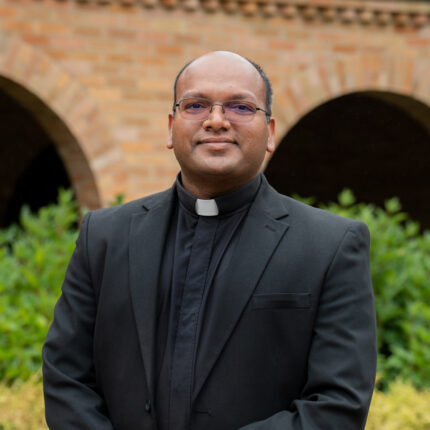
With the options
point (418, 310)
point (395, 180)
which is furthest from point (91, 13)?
point (395, 180)

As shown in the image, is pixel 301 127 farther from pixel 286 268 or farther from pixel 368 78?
pixel 286 268

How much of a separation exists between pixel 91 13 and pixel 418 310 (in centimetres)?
450

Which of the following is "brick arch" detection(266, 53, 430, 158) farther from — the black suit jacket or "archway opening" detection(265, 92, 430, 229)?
the black suit jacket

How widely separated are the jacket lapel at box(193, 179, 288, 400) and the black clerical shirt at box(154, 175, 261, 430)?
0.03 m

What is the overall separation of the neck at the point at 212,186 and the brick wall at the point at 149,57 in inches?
201

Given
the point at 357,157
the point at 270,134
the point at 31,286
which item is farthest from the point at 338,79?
the point at 270,134

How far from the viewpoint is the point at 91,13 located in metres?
7.04

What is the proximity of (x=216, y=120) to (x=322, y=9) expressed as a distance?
6.31m

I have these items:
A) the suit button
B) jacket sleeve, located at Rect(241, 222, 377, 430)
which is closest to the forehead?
jacket sleeve, located at Rect(241, 222, 377, 430)

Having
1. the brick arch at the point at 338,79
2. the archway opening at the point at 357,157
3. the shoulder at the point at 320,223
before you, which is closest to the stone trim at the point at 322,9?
the brick arch at the point at 338,79

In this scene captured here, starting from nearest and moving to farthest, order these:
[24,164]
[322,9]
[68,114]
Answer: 1. [68,114]
2. [322,9]
3. [24,164]

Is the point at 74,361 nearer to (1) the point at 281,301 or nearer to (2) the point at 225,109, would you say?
(1) the point at 281,301

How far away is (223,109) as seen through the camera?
1.86m

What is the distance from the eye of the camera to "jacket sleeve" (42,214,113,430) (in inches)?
74.5
